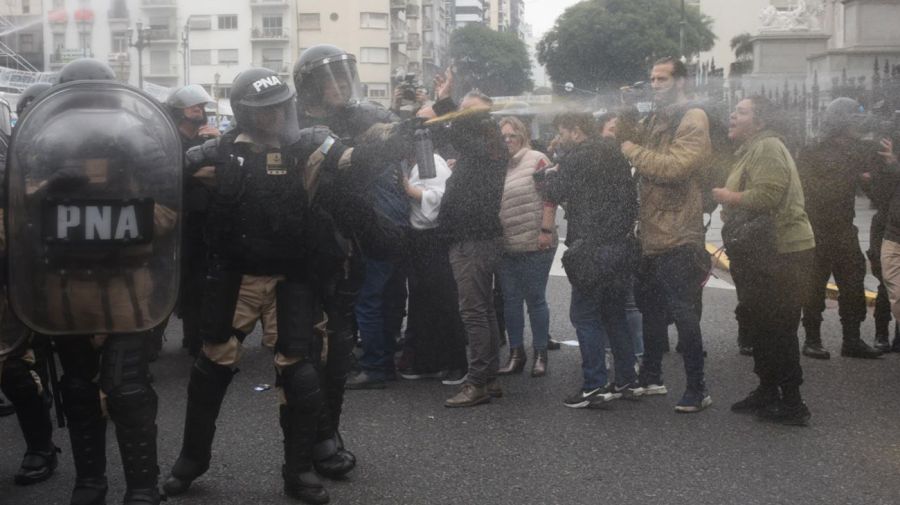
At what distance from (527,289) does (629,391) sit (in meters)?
1.00

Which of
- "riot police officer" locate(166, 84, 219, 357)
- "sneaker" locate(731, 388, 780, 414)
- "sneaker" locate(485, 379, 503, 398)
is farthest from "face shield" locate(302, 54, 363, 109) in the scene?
"sneaker" locate(731, 388, 780, 414)

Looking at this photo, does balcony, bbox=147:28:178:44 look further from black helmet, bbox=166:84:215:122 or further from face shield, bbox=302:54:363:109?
face shield, bbox=302:54:363:109

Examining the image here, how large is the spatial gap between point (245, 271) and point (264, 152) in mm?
464

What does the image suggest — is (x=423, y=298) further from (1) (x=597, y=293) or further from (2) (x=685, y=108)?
(2) (x=685, y=108)

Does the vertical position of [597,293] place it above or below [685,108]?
below

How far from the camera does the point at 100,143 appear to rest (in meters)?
3.76

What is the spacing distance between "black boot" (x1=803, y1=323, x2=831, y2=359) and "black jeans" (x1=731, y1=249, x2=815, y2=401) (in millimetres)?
1551

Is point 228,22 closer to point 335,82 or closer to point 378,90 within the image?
point 378,90

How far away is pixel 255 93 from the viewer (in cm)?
424

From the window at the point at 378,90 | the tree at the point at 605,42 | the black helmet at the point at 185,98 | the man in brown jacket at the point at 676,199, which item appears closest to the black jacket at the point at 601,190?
the man in brown jacket at the point at 676,199

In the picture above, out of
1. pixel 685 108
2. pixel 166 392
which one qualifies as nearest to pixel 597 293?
pixel 685 108

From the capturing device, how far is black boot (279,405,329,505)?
4.33 meters

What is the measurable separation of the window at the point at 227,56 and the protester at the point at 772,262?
9.67ft

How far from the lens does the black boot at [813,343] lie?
7252 millimetres
